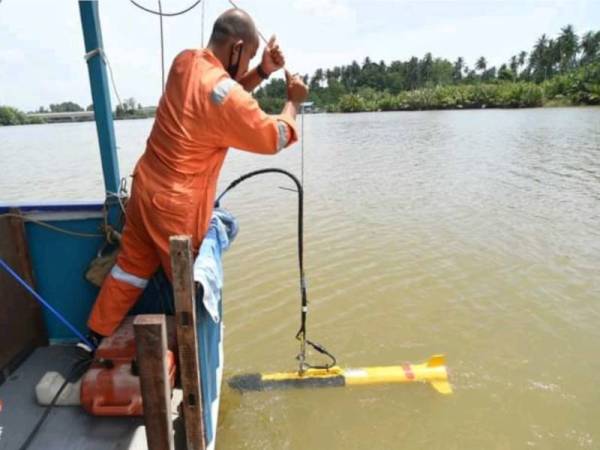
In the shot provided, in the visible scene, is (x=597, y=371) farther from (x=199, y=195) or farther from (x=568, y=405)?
(x=199, y=195)

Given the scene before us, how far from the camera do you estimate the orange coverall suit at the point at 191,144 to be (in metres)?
2.21

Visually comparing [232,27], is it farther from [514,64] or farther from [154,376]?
[514,64]

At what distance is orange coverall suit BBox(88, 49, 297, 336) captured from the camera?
2213 millimetres

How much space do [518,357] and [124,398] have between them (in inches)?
141

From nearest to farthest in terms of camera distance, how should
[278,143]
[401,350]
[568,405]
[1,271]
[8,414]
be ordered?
[278,143]
[8,414]
[1,271]
[568,405]
[401,350]

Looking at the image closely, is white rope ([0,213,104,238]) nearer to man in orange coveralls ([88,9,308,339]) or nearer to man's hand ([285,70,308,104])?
man in orange coveralls ([88,9,308,339])

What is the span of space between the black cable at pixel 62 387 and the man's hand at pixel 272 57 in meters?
2.19

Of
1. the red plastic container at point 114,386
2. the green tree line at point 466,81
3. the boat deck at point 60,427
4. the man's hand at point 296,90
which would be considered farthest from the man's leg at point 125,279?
the green tree line at point 466,81

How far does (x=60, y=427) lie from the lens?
8.02 feet

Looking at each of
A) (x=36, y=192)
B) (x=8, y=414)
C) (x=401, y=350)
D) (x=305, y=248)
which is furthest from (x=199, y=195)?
(x=36, y=192)

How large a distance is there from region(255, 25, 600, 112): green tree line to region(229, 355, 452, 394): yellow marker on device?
1716cm

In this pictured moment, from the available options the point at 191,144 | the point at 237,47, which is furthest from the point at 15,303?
the point at 237,47

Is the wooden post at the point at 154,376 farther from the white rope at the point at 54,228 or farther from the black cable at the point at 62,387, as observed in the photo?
the white rope at the point at 54,228

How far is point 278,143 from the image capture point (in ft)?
7.74
